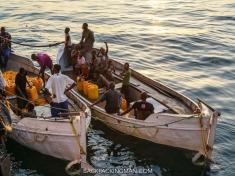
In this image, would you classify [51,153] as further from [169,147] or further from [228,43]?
[228,43]

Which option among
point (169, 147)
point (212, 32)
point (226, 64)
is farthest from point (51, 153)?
point (212, 32)

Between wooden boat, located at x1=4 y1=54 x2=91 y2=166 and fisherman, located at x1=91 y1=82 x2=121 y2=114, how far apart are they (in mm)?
793

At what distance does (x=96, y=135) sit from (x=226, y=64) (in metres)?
12.1

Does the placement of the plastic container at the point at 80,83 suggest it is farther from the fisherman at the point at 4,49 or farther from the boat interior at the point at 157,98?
the fisherman at the point at 4,49

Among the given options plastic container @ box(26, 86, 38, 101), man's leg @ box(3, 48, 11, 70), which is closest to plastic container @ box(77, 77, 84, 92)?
plastic container @ box(26, 86, 38, 101)

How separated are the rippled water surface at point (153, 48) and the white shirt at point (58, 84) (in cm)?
218

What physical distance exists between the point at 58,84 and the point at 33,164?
2.97 meters

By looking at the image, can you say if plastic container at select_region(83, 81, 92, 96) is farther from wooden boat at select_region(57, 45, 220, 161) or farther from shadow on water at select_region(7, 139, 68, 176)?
shadow on water at select_region(7, 139, 68, 176)

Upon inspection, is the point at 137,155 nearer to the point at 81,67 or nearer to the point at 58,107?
the point at 58,107

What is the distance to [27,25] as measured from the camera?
34.8 m

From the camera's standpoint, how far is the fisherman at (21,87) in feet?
49.6

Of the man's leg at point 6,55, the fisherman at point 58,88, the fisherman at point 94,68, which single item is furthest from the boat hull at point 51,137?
the man's leg at point 6,55

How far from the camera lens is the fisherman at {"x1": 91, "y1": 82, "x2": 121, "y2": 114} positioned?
1545cm

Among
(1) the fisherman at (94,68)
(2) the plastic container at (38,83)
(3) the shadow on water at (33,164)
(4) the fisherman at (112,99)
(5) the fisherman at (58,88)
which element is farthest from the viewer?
(1) the fisherman at (94,68)
